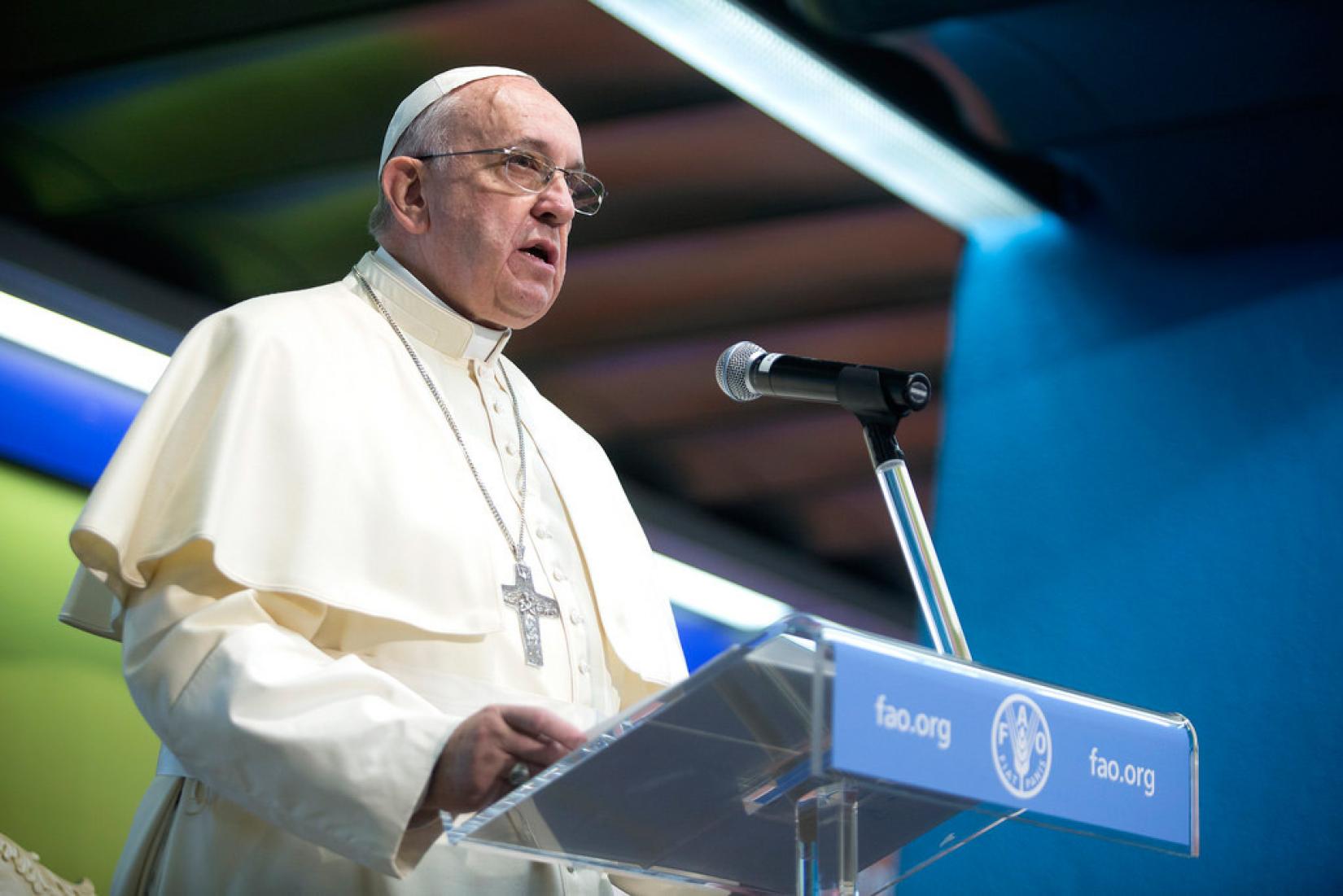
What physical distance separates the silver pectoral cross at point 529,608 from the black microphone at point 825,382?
1.52ft

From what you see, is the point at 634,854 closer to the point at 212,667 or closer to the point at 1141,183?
the point at 212,667

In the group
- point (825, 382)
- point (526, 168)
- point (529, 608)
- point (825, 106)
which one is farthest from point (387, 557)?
point (825, 106)

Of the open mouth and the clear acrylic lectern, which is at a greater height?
Answer: the open mouth

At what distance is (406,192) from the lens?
279 cm

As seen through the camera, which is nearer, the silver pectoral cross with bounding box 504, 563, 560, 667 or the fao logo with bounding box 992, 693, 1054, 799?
the fao logo with bounding box 992, 693, 1054, 799

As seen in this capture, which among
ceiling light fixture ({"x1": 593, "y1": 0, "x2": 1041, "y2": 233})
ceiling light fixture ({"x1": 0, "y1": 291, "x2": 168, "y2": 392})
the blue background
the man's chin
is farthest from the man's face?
the blue background

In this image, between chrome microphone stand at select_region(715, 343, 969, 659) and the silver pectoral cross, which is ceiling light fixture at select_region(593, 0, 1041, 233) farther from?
chrome microphone stand at select_region(715, 343, 969, 659)

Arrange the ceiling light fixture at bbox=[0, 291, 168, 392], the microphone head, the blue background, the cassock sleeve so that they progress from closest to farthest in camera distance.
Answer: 1. the cassock sleeve
2. the microphone head
3. the blue background
4. the ceiling light fixture at bbox=[0, 291, 168, 392]

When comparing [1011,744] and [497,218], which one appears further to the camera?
[497,218]

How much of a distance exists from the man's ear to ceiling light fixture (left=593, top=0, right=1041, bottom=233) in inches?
50.7

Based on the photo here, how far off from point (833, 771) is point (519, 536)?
1.16m

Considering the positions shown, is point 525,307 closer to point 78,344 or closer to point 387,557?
point 387,557

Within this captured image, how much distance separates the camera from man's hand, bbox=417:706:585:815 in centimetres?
165

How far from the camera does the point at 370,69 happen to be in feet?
13.6
